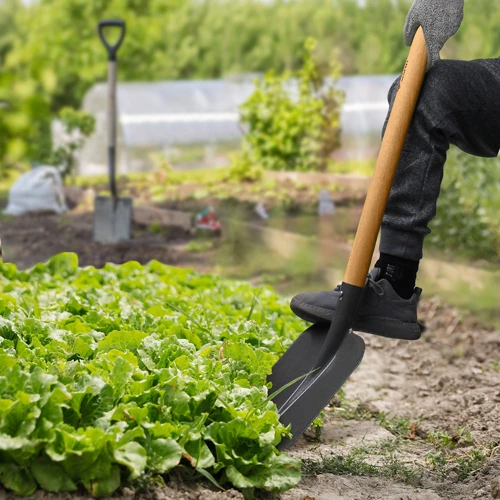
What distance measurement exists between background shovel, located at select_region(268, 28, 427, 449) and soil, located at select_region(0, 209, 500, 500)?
0.66ft

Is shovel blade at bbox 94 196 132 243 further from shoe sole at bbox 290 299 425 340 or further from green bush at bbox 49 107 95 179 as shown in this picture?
shoe sole at bbox 290 299 425 340

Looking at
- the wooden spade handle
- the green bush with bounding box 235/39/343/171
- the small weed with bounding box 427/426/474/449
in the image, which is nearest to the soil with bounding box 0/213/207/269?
the green bush with bounding box 235/39/343/171

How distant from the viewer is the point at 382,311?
2.71 metres

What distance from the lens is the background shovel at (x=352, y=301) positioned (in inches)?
103

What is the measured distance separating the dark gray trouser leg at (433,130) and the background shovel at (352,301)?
0.04m

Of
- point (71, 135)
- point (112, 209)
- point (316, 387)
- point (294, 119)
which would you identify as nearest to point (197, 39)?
point (294, 119)

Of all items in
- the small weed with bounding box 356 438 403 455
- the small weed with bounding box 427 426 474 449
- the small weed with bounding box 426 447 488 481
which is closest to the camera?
the small weed with bounding box 426 447 488 481

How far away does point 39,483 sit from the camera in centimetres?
198

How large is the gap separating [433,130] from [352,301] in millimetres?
565

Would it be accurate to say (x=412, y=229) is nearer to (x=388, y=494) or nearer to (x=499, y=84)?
(x=499, y=84)

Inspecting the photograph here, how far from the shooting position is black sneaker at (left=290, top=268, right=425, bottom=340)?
2697mm

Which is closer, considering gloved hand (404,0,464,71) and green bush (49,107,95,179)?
gloved hand (404,0,464,71)

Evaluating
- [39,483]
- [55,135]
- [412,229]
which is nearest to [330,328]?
[412,229]

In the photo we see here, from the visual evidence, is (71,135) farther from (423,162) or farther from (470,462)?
(470,462)
